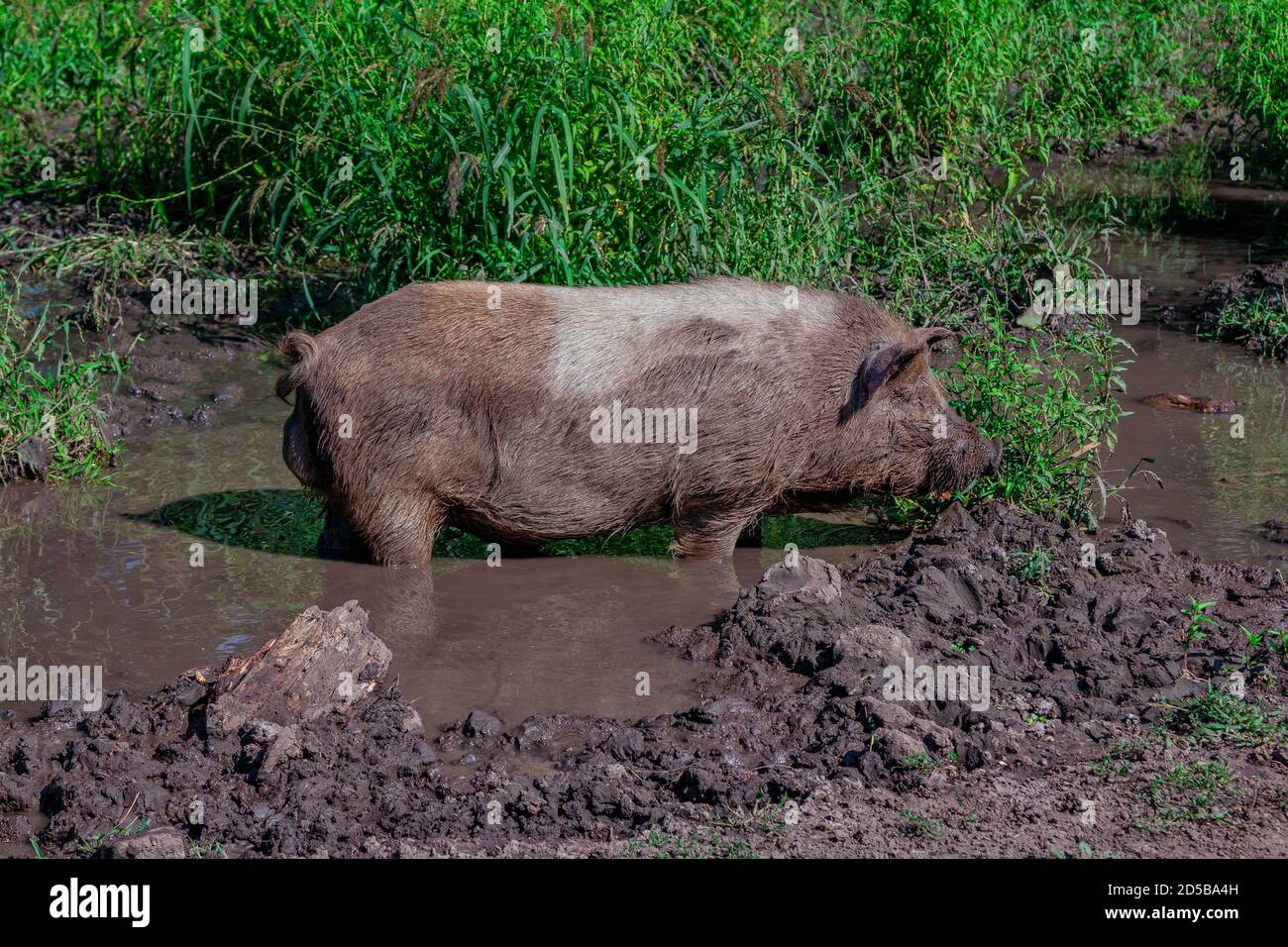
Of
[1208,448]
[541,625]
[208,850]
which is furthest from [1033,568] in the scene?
[208,850]

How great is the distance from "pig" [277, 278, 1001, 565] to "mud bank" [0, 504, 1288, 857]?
0.84 meters

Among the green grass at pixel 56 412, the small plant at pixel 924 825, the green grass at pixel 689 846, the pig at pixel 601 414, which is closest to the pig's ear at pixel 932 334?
the pig at pixel 601 414

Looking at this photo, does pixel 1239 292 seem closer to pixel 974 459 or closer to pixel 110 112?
pixel 974 459

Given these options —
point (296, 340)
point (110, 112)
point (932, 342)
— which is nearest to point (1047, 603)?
point (932, 342)

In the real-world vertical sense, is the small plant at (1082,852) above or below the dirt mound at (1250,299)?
below

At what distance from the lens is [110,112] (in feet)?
36.3

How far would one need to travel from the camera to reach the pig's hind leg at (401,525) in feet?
22.3

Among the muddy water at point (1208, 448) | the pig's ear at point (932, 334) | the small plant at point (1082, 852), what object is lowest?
the small plant at point (1082, 852)

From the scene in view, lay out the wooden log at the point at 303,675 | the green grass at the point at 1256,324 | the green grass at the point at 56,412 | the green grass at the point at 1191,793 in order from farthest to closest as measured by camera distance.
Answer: the green grass at the point at 1256,324 < the green grass at the point at 56,412 < the wooden log at the point at 303,675 < the green grass at the point at 1191,793

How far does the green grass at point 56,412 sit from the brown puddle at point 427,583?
0.54 feet

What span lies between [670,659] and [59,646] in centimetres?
239

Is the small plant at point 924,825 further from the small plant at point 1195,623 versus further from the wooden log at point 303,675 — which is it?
the wooden log at point 303,675

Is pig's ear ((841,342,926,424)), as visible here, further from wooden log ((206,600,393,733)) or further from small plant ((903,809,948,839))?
small plant ((903,809,948,839))

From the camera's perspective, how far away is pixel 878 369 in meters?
7.04
